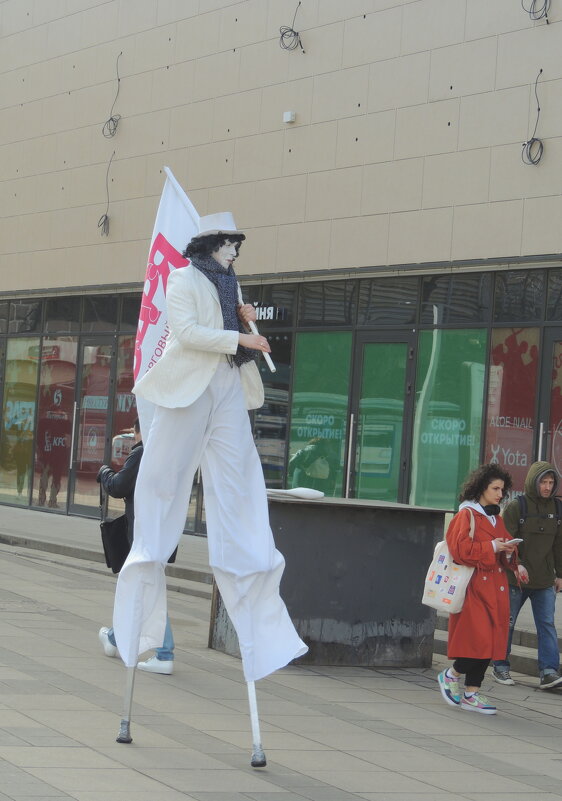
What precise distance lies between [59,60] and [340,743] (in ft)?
57.6

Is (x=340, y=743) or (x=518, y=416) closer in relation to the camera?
(x=340, y=743)

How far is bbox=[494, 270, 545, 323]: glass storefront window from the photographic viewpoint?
14.5 metres

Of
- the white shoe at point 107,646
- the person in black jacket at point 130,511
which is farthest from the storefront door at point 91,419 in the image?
the white shoe at point 107,646

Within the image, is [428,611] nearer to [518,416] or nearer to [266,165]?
[518,416]

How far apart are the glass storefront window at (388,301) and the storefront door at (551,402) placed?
207 centimetres

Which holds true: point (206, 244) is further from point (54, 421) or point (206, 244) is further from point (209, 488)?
point (54, 421)

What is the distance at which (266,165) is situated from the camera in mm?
17844

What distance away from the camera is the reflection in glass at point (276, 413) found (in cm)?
1778

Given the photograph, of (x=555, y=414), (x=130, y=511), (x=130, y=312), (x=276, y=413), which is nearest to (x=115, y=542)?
(x=130, y=511)

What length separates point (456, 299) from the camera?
15.5 m

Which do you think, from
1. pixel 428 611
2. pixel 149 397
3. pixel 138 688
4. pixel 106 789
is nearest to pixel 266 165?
pixel 428 611

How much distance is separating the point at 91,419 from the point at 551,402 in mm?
9320

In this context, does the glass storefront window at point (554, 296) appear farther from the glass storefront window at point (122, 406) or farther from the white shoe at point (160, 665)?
the glass storefront window at point (122, 406)

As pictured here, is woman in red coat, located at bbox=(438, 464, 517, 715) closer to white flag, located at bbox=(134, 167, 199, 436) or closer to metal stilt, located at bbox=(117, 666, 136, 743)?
metal stilt, located at bbox=(117, 666, 136, 743)
